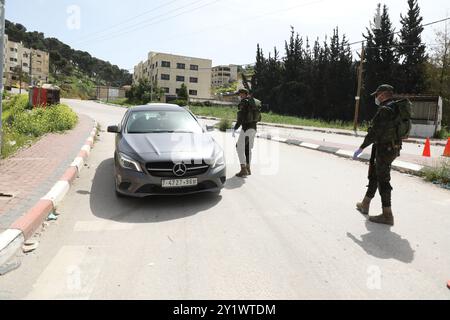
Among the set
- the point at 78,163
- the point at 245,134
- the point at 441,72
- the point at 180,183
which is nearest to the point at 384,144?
the point at 180,183

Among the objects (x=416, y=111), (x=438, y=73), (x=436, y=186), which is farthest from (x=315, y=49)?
(x=436, y=186)

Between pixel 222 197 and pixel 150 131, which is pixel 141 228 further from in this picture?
pixel 150 131

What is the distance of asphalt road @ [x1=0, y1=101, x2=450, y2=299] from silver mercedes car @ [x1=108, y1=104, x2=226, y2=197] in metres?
0.30

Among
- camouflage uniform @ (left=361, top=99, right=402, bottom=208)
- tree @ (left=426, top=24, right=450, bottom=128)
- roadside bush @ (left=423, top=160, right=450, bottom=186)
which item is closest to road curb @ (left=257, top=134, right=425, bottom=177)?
roadside bush @ (left=423, top=160, right=450, bottom=186)

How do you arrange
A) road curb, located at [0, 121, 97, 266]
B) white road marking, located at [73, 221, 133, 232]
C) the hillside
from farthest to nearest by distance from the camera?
Result: the hillside → white road marking, located at [73, 221, 133, 232] → road curb, located at [0, 121, 97, 266]

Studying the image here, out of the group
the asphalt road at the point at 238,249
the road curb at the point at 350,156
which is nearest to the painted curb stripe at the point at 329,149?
the road curb at the point at 350,156

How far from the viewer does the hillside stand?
113731 mm

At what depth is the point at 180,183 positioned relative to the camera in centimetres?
530

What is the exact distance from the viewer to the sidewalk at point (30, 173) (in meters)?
4.81

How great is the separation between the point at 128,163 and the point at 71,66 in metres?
137

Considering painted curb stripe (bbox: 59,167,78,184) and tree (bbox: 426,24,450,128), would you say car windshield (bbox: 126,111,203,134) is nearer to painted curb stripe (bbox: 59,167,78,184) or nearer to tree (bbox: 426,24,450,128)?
painted curb stripe (bbox: 59,167,78,184)

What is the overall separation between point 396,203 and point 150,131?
14.0 ft
